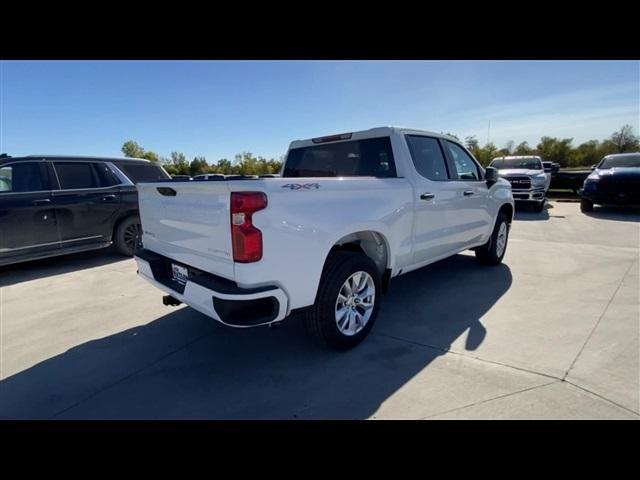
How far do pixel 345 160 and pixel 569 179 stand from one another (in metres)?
18.8

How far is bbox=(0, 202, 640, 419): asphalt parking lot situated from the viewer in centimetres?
225

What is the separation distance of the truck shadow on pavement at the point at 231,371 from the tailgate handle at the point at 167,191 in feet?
4.57

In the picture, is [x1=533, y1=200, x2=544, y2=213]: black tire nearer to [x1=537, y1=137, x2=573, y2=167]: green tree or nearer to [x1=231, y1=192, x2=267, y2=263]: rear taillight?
[x1=231, y1=192, x2=267, y2=263]: rear taillight

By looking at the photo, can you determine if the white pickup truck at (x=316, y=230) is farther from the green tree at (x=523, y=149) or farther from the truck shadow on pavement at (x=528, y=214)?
the green tree at (x=523, y=149)

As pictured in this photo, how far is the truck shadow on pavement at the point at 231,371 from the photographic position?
7.41 ft

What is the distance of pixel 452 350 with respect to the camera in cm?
291

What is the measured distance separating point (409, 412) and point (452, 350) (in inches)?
37.4

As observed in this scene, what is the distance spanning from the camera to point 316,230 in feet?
8.07

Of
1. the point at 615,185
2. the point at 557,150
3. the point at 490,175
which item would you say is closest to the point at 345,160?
the point at 490,175

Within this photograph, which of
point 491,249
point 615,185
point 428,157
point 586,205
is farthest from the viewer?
point 586,205

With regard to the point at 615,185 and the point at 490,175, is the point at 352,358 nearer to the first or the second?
the point at 490,175
